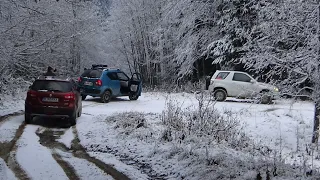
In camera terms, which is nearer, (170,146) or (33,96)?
(170,146)

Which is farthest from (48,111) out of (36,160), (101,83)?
(101,83)

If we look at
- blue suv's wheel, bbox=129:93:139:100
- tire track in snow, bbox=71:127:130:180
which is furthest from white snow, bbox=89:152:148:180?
blue suv's wheel, bbox=129:93:139:100

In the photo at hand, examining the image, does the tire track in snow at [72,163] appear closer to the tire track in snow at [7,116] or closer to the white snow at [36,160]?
the white snow at [36,160]

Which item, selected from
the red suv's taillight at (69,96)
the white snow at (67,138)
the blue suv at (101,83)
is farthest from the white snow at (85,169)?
the blue suv at (101,83)

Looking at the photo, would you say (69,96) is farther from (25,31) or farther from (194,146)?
(194,146)

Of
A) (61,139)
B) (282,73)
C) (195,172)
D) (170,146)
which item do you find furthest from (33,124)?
(282,73)

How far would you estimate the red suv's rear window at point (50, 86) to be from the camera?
487 inches

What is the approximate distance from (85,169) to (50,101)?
230 inches

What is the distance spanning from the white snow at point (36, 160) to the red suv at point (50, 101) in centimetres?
213

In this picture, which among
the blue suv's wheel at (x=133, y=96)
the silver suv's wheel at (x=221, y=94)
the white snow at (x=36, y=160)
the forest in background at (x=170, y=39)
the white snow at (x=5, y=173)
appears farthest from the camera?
the blue suv's wheel at (x=133, y=96)

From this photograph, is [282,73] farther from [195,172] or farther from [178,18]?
[178,18]

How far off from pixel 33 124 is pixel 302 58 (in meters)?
8.82

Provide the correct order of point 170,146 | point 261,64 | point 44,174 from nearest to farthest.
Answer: point 44,174 → point 170,146 → point 261,64

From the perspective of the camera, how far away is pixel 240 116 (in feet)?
49.5
